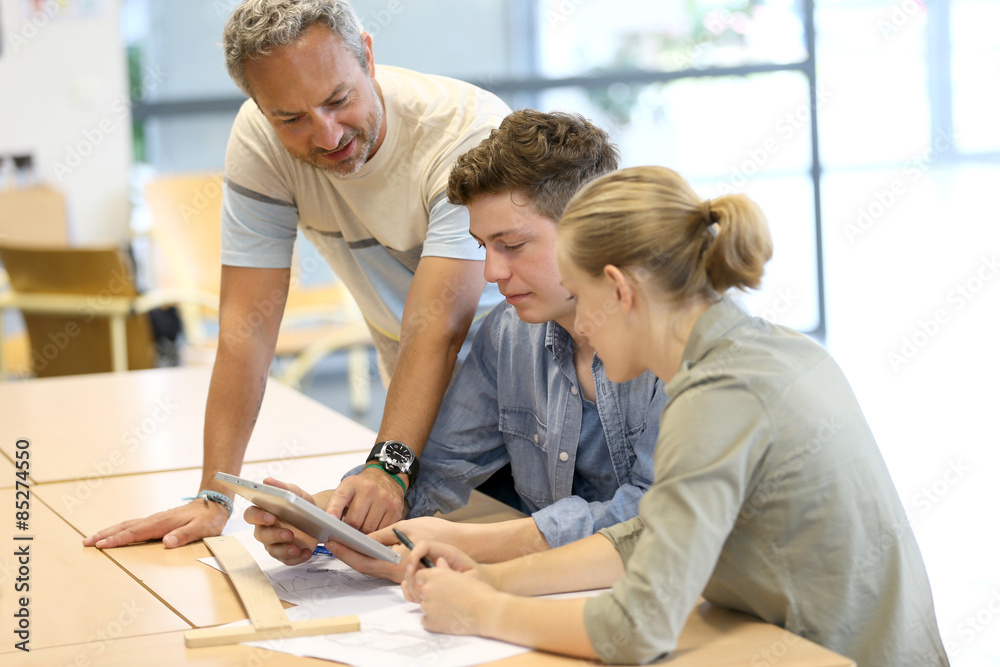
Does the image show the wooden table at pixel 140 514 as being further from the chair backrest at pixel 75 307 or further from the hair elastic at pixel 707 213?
the chair backrest at pixel 75 307

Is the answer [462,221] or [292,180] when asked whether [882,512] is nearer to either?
[462,221]

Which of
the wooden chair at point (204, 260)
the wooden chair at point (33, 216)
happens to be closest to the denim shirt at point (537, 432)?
the wooden chair at point (204, 260)

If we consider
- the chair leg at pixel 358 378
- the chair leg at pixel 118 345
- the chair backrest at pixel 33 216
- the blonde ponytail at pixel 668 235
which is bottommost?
the chair leg at pixel 358 378

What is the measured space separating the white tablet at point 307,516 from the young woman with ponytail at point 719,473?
88 millimetres

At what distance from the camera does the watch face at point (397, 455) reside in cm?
144

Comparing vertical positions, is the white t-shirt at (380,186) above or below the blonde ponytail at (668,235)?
above

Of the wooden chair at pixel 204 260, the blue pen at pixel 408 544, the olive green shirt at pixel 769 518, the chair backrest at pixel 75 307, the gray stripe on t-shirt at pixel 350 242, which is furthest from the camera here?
the wooden chair at pixel 204 260

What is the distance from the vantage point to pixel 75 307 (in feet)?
11.3

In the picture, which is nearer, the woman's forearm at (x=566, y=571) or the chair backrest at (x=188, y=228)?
the woman's forearm at (x=566, y=571)

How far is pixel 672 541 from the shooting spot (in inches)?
35.5

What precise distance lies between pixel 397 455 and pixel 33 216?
365 cm

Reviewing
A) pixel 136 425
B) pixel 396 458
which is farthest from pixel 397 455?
pixel 136 425

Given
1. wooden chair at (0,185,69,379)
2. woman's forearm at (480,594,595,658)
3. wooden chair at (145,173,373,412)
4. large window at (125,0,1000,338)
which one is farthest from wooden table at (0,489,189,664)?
large window at (125,0,1000,338)

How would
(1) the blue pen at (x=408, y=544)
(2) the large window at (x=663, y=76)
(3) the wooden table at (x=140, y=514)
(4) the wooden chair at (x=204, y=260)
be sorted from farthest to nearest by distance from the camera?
(2) the large window at (x=663, y=76) → (4) the wooden chair at (x=204, y=260) → (1) the blue pen at (x=408, y=544) → (3) the wooden table at (x=140, y=514)
